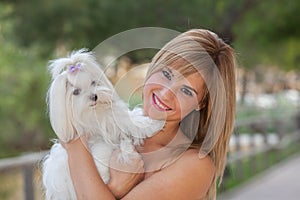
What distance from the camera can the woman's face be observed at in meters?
1.44

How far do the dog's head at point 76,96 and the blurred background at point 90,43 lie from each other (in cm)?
176

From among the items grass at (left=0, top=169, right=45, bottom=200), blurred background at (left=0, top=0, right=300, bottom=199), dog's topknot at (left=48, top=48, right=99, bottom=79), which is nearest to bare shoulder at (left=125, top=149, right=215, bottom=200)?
dog's topknot at (left=48, top=48, right=99, bottom=79)

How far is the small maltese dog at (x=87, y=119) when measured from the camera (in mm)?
1394

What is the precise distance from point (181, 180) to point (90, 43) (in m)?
5.55

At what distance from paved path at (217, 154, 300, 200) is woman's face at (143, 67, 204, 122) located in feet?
15.0

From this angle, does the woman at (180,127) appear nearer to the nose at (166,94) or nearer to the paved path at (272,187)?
the nose at (166,94)

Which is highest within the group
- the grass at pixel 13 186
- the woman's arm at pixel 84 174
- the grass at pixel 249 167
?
the woman's arm at pixel 84 174

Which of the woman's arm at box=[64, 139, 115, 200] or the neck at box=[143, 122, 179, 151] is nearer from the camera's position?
the woman's arm at box=[64, 139, 115, 200]

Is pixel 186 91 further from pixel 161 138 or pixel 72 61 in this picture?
pixel 72 61

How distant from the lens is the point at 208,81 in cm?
148

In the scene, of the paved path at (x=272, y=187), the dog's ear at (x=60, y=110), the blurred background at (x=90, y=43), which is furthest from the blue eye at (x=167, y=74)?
the paved path at (x=272, y=187)

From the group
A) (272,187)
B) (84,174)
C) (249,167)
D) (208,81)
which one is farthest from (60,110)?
(249,167)

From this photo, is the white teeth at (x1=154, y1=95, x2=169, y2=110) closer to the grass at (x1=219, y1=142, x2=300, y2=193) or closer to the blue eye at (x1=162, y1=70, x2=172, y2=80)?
the blue eye at (x1=162, y1=70, x2=172, y2=80)

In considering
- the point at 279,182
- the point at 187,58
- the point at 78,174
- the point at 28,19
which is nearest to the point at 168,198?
the point at 78,174
